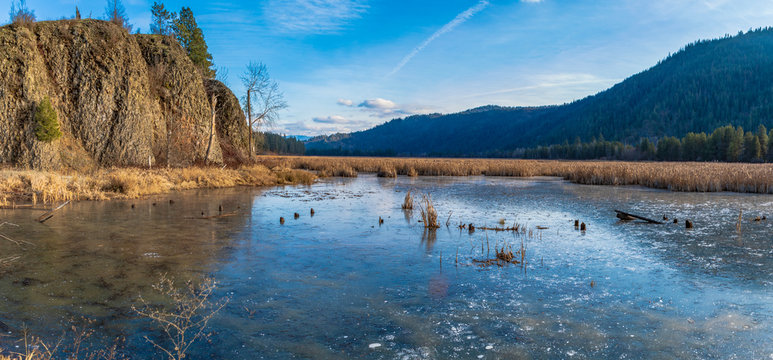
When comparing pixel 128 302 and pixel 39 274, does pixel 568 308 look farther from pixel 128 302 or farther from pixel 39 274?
pixel 39 274

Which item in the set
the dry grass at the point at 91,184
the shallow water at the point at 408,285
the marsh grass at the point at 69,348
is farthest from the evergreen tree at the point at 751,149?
the marsh grass at the point at 69,348

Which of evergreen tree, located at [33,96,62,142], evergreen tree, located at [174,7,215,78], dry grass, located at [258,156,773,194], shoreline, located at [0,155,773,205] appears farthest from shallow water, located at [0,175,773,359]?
evergreen tree, located at [174,7,215,78]

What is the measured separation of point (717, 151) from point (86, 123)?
100 meters

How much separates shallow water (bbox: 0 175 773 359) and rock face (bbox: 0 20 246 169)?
12.9 m

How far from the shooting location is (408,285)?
6398mm

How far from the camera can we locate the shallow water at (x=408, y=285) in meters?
4.41

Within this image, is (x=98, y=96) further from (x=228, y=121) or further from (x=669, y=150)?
(x=669, y=150)

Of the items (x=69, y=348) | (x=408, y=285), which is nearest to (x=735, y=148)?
(x=408, y=285)

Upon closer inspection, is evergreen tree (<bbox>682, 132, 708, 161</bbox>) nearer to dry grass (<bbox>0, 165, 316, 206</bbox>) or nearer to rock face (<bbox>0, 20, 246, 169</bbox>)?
rock face (<bbox>0, 20, 246, 169</bbox>)

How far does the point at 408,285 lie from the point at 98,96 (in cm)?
2726

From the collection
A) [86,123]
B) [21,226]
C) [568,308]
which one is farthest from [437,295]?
[86,123]

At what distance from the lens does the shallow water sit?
441cm

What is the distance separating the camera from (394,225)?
467 inches

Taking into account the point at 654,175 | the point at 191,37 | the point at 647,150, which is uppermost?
the point at 191,37
